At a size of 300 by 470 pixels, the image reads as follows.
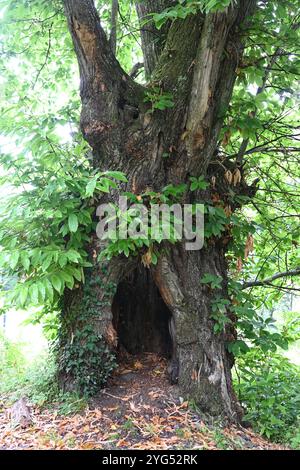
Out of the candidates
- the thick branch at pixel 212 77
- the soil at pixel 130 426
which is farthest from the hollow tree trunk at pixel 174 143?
the soil at pixel 130 426

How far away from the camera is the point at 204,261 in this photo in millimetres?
3742

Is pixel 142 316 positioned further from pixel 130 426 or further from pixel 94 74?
pixel 94 74

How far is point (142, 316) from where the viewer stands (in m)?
4.18

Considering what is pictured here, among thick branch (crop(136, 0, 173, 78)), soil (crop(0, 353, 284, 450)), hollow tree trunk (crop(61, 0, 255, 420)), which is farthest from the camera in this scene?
thick branch (crop(136, 0, 173, 78))

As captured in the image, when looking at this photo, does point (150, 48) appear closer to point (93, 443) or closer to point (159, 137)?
point (159, 137)

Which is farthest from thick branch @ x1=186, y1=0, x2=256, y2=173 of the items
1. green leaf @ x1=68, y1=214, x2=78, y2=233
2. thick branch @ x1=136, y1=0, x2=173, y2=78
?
green leaf @ x1=68, y1=214, x2=78, y2=233

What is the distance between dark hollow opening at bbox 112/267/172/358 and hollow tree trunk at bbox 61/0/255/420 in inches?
20.7

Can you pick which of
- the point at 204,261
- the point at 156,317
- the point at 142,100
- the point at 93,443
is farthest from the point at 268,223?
the point at 93,443

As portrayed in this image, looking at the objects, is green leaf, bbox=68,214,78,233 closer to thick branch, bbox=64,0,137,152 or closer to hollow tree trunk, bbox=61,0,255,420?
hollow tree trunk, bbox=61,0,255,420

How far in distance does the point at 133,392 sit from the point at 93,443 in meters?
0.65

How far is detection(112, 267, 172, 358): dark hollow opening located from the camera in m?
4.11

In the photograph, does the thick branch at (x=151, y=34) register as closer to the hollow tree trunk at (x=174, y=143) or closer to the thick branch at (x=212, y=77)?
the hollow tree trunk at (x=174, y=143)

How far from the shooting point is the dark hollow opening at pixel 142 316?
4.11 metres
